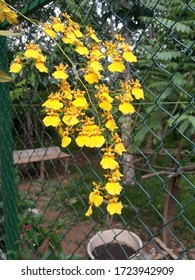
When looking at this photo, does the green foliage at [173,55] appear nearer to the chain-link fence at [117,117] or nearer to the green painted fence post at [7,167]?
the chain-link fence at [117,117]

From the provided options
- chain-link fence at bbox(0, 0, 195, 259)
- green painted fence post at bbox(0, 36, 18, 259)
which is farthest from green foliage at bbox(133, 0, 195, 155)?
green painted fence post at bbox(0, 36, 18, 259)

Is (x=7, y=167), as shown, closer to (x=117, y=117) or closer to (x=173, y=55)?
(x=117, y=117)

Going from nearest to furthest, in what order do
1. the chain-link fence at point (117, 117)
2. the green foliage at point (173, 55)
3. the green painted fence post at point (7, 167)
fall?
the chain-link fence at point (117, 117) < the green foliage at point (173, 55) < the green painted fence post at point (7, 167)

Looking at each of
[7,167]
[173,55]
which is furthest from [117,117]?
[7,167]

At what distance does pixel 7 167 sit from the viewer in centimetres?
174

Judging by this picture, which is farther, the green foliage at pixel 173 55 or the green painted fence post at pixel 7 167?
the green painted fence post at pixel 7 167

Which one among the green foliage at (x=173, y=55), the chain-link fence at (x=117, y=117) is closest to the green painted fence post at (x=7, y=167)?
the chain-link fence at (x=117, y=117)

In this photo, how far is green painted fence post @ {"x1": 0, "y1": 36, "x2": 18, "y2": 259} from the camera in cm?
163

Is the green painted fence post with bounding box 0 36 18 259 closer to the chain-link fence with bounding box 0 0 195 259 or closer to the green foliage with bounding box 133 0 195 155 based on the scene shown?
the chain-link fence with bounding box 0 0 195 259

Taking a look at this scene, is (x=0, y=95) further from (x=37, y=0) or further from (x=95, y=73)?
(x=95, y=73)

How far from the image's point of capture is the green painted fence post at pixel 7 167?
1.63m
